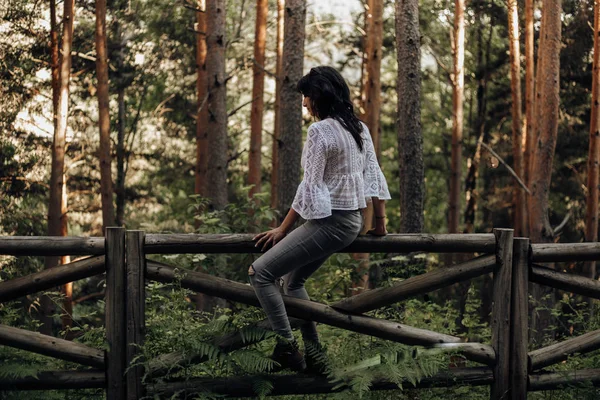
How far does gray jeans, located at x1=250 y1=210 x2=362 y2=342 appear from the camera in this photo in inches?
197

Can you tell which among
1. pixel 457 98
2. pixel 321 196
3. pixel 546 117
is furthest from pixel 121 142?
pixel 321 196

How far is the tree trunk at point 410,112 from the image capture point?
9.70 metres

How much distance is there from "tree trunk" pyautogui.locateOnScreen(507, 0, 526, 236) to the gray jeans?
630 inches

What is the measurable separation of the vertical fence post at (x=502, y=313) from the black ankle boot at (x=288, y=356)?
142 centimetres

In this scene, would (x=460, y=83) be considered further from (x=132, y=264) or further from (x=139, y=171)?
(x=132, y=264)

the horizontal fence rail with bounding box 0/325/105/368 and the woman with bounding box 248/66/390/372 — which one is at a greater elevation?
the woman with bounding box 248/66/390/372

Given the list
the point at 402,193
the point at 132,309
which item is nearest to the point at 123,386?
the point at 132,309

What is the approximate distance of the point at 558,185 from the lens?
81.4 feet

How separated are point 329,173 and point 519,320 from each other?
1841 mm

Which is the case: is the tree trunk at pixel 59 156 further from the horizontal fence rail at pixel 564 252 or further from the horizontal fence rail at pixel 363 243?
the horizontal fence rail at pixel 564 252

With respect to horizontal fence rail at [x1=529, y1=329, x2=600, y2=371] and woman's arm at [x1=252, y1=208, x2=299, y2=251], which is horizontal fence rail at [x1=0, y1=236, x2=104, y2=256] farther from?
horizontal fence rail at [x1=529, y1=329, x2=600, y2=371]

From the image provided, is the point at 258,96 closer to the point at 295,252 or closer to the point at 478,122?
the point at 478,122

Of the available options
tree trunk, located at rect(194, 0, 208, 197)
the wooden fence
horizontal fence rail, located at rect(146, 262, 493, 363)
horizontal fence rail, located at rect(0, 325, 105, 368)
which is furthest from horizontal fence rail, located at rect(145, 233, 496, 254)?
tree trunk, located at rect(194, 0, 208, 197)

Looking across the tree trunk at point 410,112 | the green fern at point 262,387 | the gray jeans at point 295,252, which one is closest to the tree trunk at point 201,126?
the tree trunk at point 410,112
